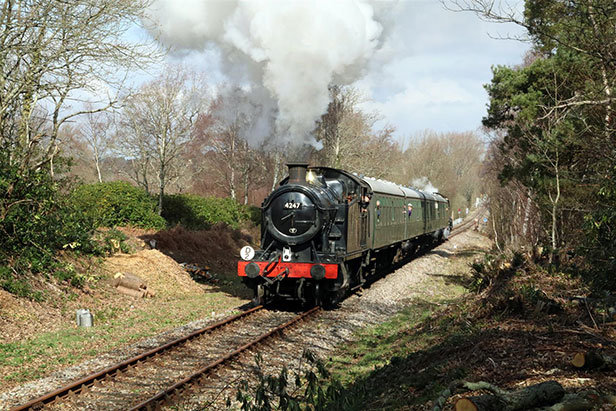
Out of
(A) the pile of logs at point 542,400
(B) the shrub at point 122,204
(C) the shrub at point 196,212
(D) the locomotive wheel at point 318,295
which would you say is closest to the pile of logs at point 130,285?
(D) the locomotive wheel at point 318,295

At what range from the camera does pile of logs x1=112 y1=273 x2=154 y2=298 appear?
12.6 metres

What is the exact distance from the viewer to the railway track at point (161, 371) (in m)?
6.12

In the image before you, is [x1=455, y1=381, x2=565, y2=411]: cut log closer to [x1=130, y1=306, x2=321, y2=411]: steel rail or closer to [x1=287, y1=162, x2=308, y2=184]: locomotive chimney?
[x1=130, y1=306, x2=321, y2=411]: steel rail

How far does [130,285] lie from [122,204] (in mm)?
7174

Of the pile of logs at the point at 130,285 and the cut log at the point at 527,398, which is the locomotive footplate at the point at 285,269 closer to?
the pile of logs at the point at 130,285

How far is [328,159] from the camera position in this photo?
26.9 meters

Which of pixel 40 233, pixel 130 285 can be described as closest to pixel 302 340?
pixel 130 285

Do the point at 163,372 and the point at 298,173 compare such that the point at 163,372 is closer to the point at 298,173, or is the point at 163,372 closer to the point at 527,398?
the point at 527,398

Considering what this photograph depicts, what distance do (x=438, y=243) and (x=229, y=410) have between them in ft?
83.0

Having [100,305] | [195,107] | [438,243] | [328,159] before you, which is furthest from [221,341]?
[438,243]

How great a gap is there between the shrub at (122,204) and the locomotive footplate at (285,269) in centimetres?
898

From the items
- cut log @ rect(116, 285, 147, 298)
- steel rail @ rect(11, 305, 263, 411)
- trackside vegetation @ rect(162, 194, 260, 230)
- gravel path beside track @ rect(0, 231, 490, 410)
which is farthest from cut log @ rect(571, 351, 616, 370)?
trackside vegetation @ rect(162, 194, 260, 230)

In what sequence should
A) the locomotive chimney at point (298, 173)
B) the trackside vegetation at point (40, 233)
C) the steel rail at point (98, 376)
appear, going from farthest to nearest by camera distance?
the locomotive chimney at point (298, 173), the trackside vegetation at point (40, 233), the steel rail at point (98, 376)

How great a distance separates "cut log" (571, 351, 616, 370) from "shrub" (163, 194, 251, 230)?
18.6 metres
